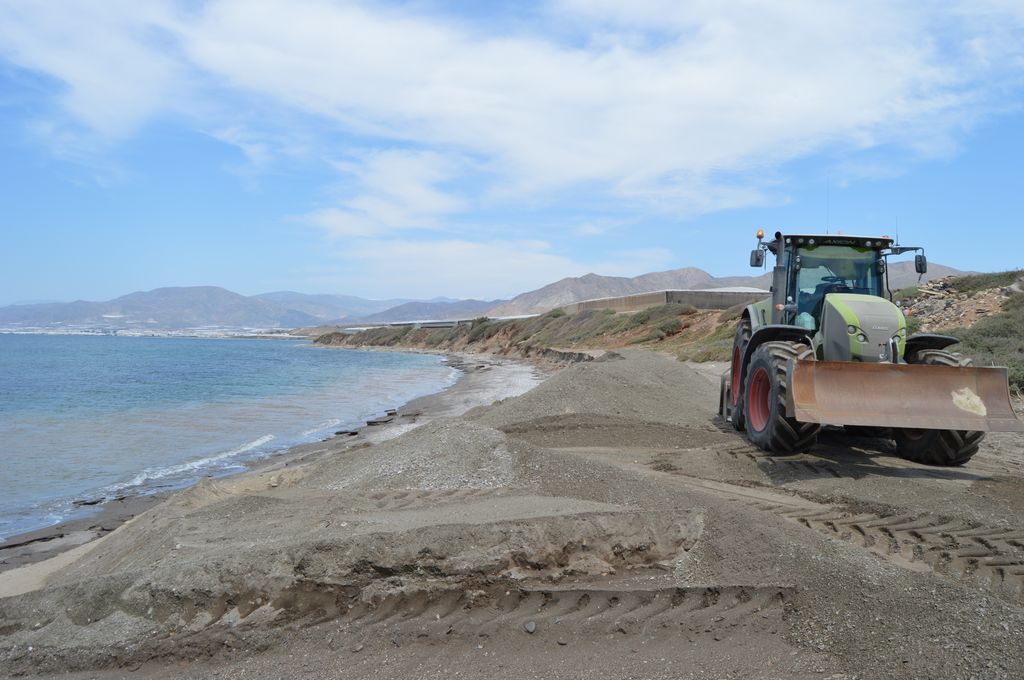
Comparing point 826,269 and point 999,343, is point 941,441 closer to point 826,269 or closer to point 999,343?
point 826,269

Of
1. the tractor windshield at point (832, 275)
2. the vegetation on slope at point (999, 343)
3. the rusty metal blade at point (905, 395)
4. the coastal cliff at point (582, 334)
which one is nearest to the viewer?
the rusty metal blade at point (905, 395)

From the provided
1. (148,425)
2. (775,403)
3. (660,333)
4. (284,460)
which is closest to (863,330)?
(775,403)

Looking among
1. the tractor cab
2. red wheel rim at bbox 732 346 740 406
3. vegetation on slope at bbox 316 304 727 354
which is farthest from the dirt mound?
vegetation on slope at bbox 316 304 727 354

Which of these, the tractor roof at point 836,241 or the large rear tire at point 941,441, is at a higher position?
the tractor roof at point 836,241

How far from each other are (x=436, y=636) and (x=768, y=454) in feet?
16.8

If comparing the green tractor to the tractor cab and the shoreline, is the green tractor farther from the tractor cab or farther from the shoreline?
the shoreline

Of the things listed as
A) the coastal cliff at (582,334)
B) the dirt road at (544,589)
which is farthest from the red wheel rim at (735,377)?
the coastal cliff at (582,334)

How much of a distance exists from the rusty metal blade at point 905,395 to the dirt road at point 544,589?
1.04 m

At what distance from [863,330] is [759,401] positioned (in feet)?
5.25

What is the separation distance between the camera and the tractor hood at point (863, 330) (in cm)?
805

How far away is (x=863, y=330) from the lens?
26.5ft

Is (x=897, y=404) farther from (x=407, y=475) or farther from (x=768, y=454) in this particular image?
(x=407, y=475)

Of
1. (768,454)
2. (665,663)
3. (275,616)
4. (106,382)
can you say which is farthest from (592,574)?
(106,382)

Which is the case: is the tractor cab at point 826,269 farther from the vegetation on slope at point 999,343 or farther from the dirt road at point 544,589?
the vegetation on slope at point 999,343
